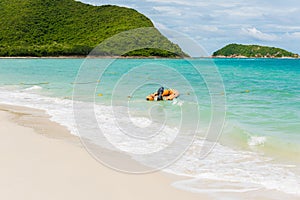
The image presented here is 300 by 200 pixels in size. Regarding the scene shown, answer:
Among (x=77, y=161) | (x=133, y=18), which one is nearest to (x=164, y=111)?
(x=77, y=161)

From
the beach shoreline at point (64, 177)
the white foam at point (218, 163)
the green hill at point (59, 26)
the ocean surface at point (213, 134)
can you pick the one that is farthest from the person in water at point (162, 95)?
the green hill at point (59, 26)

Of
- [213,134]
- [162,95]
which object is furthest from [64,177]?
[162,95]

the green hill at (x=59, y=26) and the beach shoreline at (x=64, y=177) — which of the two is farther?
the green hill at (x=59, y=26)

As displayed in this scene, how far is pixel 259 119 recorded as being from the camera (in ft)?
44.6

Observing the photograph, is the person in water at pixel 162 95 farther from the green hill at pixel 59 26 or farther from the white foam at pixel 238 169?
the green hill at pixel 59 26

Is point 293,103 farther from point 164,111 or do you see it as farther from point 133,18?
point 133,18

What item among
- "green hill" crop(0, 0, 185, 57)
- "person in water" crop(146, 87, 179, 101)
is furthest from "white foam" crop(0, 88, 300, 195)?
"green hill" crop(0, 0, 185, 57)

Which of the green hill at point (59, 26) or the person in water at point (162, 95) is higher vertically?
the green hill at point (59, 26)

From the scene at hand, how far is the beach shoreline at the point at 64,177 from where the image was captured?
5570 mm

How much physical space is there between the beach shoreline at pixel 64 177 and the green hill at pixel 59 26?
96359 mm

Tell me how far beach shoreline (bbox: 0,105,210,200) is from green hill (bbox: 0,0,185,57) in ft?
316

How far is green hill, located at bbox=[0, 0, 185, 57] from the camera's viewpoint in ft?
361

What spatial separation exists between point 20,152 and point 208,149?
448cm

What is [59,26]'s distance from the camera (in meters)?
134
